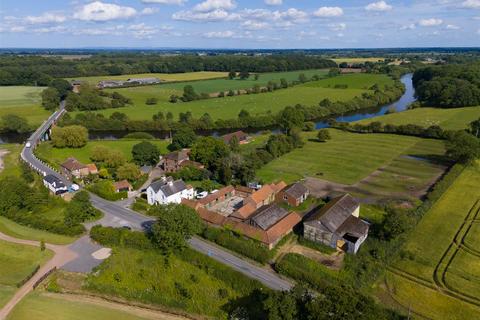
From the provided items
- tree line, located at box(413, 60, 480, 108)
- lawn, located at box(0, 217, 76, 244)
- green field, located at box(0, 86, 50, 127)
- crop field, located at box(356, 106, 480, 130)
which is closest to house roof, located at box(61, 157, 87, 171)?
lawn, located at box(0, 217, 76, 244)

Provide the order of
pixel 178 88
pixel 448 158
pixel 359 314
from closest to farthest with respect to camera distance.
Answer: pixel 359 314
pixel 448 158
pixel 178 88

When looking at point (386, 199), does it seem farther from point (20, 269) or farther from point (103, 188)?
point (20, 269)

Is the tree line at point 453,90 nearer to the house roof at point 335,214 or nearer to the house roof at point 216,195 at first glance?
the house roof at point 335,214

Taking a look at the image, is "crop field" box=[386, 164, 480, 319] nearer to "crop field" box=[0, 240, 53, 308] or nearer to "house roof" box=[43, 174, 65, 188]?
"crop field" box=[0, 240, 53, 308]

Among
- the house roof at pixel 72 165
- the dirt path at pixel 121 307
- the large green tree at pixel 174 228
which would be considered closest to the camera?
the dirt path at pixel 121 307

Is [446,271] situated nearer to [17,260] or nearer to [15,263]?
[15,263]

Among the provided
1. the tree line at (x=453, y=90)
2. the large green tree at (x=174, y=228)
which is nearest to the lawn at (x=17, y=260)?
the large green tree at (x=174, y=228)

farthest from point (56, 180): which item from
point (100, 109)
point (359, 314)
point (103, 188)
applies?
point (100, 109)
